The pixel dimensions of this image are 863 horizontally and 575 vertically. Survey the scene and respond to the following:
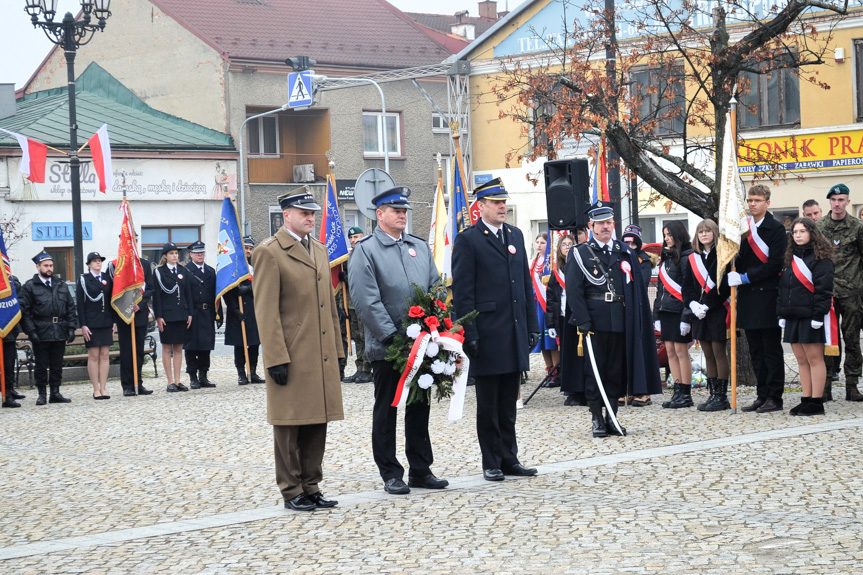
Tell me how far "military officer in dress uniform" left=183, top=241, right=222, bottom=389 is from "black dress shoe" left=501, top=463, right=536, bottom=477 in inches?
396

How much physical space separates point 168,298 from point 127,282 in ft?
2.18

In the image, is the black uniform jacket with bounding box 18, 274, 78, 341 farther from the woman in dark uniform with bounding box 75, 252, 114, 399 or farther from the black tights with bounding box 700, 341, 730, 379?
the black tights with bounding box 700, 341, 730, 379

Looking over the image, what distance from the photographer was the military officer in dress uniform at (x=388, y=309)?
884 cm

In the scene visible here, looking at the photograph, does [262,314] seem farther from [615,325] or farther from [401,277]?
[615,325]

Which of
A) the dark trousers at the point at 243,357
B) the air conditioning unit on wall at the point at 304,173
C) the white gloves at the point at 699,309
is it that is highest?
the air conditioning unit on wall at the point at 304,173

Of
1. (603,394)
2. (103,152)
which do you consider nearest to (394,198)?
(603,394)

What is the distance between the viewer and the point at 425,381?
8.73 metres

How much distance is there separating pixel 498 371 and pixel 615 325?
7.69 feet

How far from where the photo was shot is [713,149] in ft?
53.7

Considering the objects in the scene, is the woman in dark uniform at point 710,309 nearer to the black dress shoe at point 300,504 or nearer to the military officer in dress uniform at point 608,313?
the military officer in dress uniform at point 608,313

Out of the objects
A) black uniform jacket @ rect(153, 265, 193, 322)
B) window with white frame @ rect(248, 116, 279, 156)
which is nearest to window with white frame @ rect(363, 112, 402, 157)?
window with white frame @ rect(248, 116, 279, 156)

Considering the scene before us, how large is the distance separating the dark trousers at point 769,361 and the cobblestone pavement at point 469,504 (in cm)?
45


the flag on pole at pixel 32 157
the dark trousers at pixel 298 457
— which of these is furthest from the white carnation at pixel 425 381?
the flag on pole at pixel 32 157

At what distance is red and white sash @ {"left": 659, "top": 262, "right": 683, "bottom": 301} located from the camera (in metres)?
13.6
